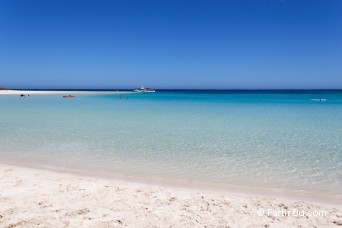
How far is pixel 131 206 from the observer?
177 inches

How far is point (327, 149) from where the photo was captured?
29.1ft

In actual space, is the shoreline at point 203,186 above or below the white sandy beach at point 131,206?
below

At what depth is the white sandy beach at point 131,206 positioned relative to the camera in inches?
156

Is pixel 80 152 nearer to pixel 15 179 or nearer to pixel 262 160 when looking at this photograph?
pixel 15 179

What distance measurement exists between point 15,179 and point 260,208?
4.90 metres

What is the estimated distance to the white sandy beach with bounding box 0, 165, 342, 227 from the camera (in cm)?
397
